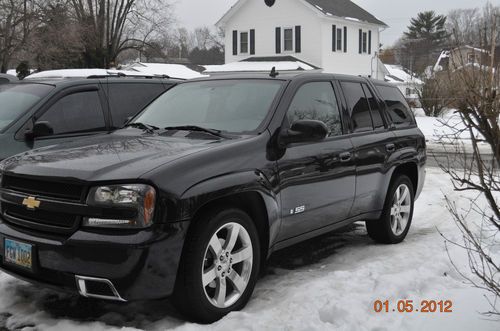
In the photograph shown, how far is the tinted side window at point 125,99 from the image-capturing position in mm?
6969

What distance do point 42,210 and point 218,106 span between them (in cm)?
181

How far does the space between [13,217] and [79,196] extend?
2.31ft

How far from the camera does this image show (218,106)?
4938 mm

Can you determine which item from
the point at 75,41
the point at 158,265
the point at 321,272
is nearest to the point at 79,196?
the point at 158,265

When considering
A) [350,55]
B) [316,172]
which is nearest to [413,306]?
[316,172]

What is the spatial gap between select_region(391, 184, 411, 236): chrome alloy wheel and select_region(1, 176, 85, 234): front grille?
144 inches

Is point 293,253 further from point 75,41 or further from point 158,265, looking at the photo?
point 75,41

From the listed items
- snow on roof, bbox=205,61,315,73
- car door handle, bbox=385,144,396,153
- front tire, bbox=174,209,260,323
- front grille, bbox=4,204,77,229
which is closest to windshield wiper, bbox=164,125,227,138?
front tire, bbox=174,209,260,323

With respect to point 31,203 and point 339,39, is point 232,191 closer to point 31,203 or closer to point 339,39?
point 31,203

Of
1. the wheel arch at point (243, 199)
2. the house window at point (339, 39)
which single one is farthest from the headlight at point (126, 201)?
the house window at point (339, 39)

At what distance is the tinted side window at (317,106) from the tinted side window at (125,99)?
261 centimetres

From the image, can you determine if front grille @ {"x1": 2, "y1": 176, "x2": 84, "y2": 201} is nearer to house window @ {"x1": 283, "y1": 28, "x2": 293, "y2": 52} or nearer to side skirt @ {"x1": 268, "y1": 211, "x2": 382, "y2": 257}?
side skirt @ {"x1": 268, "y1": 211, "x2": 382, "y2": 257}

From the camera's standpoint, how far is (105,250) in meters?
3.40

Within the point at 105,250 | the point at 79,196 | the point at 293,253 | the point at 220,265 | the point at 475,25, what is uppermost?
the point at 475,25
